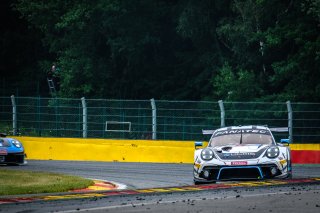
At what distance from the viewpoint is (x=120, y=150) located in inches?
1107

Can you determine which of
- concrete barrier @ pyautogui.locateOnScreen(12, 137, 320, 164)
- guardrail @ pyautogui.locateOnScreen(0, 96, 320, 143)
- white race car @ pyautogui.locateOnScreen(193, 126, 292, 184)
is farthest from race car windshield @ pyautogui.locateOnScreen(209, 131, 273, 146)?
guardrail @ pyautogui.locateOnScreen(0, 96, 320, 143)

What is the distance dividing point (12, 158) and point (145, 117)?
16.9 ft

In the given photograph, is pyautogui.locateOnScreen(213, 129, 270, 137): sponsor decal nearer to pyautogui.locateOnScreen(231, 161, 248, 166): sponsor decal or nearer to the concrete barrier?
pyautogui.locateOnScreen(231, 161, 248, 166): sponsor decal

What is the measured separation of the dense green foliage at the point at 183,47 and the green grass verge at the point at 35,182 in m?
17.0

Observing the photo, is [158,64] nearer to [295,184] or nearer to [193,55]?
[193,55]

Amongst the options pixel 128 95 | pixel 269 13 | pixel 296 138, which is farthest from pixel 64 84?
pixel 296 138

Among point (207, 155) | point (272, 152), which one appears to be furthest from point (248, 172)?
point (207, 155)

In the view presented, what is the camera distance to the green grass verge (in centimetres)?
1639

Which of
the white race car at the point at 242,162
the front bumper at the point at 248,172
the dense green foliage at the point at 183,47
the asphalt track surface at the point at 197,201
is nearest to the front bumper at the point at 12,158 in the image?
the asphalt track surface at the point at 197,201

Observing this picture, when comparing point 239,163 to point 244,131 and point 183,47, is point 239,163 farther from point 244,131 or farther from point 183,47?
point 183,47

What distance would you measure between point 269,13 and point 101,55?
11943 mm

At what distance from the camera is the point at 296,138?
87.7 ft

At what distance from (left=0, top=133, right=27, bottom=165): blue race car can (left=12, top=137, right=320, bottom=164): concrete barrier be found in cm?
367

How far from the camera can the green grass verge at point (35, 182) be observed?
16391 millimetres
